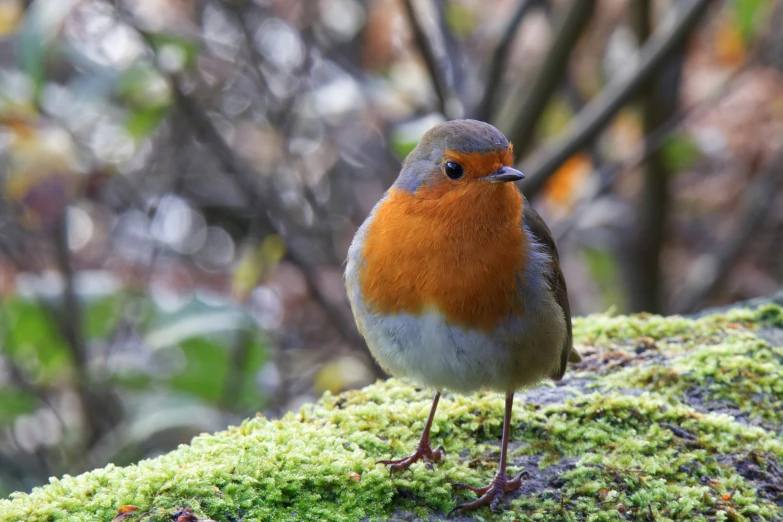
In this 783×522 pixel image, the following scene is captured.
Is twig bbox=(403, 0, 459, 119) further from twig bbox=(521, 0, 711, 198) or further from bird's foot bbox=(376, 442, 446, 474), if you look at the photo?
bird's foot bbox=(376, 442, 446, 474)

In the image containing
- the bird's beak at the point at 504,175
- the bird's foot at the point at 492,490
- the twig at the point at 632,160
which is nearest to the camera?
the bird's foot at the point at 492,490

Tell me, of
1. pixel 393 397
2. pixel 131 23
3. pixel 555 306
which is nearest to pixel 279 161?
pixel 131 23

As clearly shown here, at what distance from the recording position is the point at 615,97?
14.1 feet

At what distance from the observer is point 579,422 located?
107 inches

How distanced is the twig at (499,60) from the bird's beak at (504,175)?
6.33 ft

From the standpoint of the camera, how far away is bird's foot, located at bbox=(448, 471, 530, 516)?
2271 millimetres

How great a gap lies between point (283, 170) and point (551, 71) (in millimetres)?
2554

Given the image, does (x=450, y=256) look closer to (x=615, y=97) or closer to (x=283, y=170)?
(x=615, y=97)

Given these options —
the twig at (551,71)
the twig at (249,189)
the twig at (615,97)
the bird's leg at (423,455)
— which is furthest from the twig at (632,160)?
the bird's leg at (423,455)

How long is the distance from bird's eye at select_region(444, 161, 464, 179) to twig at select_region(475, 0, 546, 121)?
73.9 inches

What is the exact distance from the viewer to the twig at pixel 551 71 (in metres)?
4.42

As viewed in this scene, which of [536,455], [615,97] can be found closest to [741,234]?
[615,97]

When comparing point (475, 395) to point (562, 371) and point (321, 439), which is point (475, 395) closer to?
point (562, 371)

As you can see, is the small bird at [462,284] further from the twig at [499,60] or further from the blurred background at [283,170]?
the twig at [499,60]
